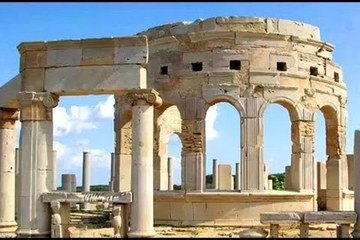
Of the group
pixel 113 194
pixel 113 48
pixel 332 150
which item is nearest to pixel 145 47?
pixel 113 48

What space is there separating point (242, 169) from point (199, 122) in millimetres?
2211

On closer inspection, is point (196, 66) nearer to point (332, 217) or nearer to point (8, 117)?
point (8, 117)

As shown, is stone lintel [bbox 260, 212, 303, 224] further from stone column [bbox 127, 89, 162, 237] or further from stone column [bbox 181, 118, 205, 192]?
stone column [bbox 181, 118, 205, 192]

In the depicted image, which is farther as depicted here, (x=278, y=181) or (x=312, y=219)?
(x=278, y=181)

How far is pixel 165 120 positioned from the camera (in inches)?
1111

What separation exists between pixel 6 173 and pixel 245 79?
30.0ft

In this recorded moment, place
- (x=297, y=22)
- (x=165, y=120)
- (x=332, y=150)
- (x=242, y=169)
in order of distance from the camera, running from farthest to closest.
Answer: (x=165, y=120), (x=332, y=150), (x=297, y=22), (x=242, y=169)

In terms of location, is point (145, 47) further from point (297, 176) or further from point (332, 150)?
point (332, 150)

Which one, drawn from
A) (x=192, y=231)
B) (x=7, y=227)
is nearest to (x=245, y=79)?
(x=192, y=231)

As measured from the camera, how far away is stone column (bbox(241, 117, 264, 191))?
21.3m

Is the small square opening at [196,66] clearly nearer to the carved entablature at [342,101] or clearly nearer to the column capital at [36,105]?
the carved entablature at [342,101]

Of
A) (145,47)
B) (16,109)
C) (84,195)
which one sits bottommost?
(84,195)

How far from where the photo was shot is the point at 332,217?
15.6 metres

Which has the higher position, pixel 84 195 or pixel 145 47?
pixel 145 47
